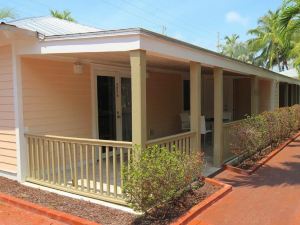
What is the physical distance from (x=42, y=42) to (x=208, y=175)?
4.19m

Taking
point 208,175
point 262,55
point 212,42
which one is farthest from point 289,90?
point 212,42

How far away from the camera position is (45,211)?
4.96 meters

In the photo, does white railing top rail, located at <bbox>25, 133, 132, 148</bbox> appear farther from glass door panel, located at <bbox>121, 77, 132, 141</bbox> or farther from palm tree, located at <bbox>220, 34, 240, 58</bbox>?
palm tree, located at <bbox>220, 34, 240, 58</bbox>

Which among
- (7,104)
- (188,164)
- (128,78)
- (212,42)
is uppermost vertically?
(212,42)

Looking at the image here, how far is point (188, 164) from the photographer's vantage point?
508 cm

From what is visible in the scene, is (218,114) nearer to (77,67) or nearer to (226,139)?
(226,139)

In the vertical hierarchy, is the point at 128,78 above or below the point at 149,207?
above

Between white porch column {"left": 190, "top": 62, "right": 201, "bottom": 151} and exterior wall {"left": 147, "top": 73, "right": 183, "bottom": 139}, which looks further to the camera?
exterior wall {"left": 147, "top": 73, "right": 183, "bottom": 139}

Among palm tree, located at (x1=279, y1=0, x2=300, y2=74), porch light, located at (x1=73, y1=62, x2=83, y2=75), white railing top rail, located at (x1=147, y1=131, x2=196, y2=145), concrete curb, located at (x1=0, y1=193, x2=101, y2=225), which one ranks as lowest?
concrete curb, located at (x1=0, y1=193, x2=101, y2=225)

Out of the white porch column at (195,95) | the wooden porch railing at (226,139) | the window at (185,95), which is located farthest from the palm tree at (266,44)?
the white porch column at (195,95)

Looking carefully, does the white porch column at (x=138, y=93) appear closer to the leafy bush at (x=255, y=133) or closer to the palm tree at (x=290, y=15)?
the leafy bush at (x=255, y=133)

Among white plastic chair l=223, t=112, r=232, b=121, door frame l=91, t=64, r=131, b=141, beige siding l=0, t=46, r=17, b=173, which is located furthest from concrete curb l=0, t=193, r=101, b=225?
white plastic chair l=223, t=112, r=232, b=121

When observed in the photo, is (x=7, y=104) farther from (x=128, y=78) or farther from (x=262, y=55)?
(x=262, y=55)

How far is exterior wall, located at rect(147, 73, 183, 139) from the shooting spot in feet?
34.3
